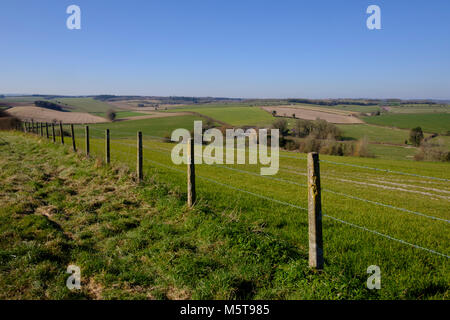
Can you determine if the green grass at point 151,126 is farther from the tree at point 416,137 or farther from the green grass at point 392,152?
the tree at point 416,137

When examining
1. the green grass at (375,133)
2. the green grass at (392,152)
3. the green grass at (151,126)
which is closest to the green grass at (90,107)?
the green grass at (151,126)

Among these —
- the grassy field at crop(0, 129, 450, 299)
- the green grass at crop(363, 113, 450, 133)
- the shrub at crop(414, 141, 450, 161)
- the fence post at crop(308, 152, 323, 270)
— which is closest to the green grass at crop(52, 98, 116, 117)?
the green grass at crop(363, 113, 450, 133)

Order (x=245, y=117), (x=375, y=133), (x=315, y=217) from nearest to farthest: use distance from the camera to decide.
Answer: (x=315, y=217) < (x=375, y=133) < (x=245, y=117)

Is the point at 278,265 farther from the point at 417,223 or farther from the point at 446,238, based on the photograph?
the point at 417,223

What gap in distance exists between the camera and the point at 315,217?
452cm

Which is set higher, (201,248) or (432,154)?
(201,248)

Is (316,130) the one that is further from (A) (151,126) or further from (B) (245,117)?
(A) (151,126)

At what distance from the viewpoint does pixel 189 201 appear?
7.40m

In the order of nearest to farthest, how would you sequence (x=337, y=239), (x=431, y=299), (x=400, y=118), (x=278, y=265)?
1. (x=431, y=299)
2. (x=278, y=265)
3. (x=337, y=239)
4. (x=400, y=118)

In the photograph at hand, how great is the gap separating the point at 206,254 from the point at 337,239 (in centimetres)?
262

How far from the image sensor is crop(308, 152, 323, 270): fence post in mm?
4469

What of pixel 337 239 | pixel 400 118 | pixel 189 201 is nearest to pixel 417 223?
pixel 337 239

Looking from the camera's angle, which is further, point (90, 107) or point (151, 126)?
point (90, 107)

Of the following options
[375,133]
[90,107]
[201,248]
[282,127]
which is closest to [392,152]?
[375,133]
